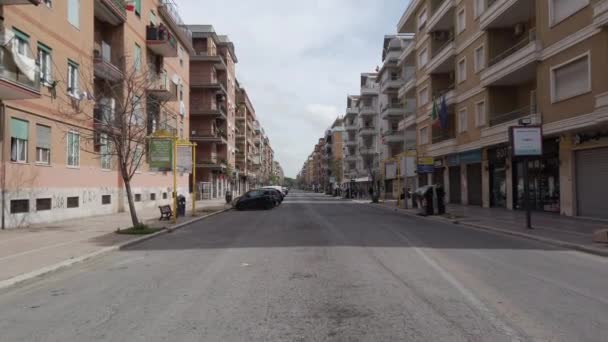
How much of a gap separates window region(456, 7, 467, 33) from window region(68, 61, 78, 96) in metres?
22.8

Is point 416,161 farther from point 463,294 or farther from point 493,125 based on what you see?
point 463,294

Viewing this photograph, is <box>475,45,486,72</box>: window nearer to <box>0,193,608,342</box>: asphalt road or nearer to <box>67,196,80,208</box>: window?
<box>0,193,608,342</box>: asphalt road

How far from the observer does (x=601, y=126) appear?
1820 cm

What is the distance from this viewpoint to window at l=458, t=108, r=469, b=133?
1235 inches

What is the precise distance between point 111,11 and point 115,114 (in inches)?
433

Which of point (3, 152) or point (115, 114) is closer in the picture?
point (3, 152)

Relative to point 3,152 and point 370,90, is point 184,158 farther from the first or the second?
point 370,90

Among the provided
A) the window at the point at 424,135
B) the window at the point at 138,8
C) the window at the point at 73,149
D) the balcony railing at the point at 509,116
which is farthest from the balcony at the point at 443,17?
the window at the point at 73,149

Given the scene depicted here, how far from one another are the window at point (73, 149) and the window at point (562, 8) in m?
21.1

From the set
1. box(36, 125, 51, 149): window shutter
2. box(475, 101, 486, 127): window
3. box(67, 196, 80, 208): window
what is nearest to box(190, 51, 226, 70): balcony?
box(475, 101, 486, 127): window

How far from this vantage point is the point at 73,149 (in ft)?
72.4

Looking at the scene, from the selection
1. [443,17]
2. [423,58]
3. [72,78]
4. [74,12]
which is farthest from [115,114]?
[423,58]

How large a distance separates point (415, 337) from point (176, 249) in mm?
8651

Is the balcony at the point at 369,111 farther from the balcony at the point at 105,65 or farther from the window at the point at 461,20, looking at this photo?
the balcony at the point at 105,65
